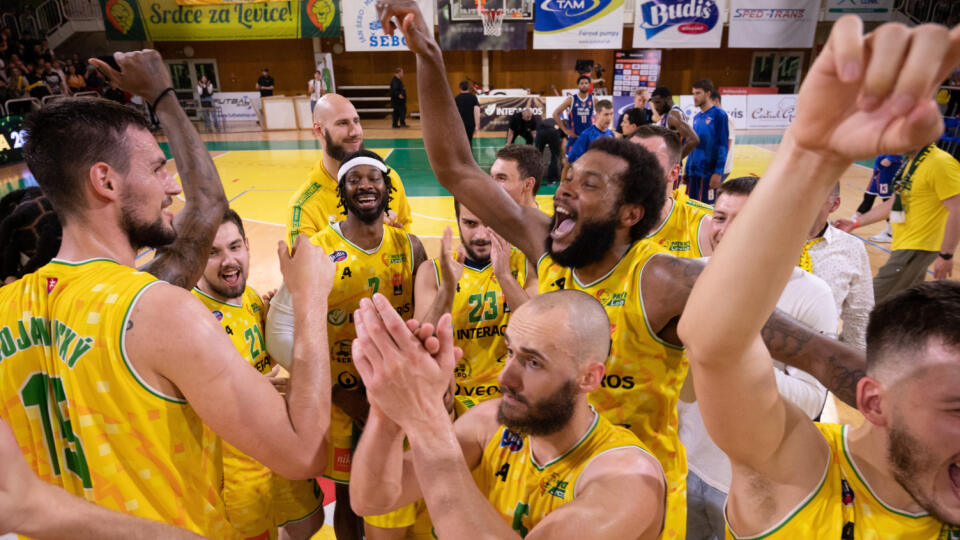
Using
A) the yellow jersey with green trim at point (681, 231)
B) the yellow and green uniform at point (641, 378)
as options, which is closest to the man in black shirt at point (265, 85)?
the yellow jersey with green trim at point (681, 231)

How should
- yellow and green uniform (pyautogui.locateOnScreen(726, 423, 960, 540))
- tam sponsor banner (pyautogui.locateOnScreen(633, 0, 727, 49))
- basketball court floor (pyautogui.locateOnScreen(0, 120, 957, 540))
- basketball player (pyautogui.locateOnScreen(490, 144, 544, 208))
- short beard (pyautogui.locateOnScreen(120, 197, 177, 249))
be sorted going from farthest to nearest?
tam sponsor banner (pyautogui.locateOnScreen(633, 0, 727, 49)) → basketball court floor (pyautogui.locateOnScreen(0, 120, 957, 540)) → basketball player (pyautogui.locateOnScreen(490, 144, 544, 208)) → short beard (pyautogui.locateOnScreen(120, 197, 177, 249)) → yellow and green uniform (pyautogui.locateOnScreen(726, 423, 960, 540))

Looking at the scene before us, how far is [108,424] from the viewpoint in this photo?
1.68 m

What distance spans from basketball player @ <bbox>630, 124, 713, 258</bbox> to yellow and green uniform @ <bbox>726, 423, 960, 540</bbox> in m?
2.93

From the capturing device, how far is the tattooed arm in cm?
191

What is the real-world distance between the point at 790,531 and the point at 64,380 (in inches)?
82.0

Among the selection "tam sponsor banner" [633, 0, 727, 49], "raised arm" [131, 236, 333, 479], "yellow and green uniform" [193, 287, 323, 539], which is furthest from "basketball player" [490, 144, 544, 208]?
"tam sponsor banner" [633, 0, 727, 49]

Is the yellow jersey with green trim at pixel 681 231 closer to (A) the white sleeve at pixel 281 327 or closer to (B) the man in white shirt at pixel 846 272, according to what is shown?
(B) the man in white shirt at pixel 846 272

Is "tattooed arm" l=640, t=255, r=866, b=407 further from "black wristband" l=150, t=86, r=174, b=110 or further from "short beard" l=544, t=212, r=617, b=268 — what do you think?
"black wristband" l=150, t=86, r=174, b=110

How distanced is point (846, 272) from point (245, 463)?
13.0 feet

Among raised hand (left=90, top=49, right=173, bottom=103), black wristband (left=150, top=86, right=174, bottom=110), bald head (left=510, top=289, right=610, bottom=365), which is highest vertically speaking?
raised hand (left=90, top=49, right=173, bottom=103)

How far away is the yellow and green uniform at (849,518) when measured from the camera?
1.44 meters

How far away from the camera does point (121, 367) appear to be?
162 cm

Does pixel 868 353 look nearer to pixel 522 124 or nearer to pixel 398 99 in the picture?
pixel 522 124

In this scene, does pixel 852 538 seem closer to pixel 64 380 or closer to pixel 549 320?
pixel 549 320
